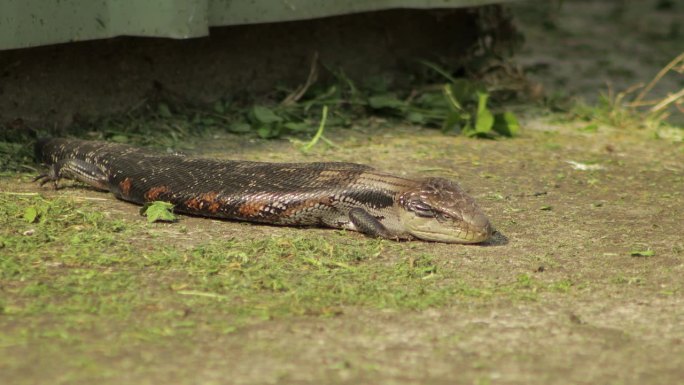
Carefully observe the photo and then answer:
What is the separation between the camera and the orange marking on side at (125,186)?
6.37m

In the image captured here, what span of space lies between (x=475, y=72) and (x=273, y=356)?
5.95 m

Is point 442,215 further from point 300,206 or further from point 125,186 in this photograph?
point 125,186

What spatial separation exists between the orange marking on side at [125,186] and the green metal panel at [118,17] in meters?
1.29

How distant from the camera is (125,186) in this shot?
6383 mm

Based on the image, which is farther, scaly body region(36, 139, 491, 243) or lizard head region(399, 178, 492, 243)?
scaly body region(36, 139, 491, 243)

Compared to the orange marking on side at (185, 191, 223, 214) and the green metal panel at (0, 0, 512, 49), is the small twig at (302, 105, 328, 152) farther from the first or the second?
the orange marking on side at (185, 191, 223, 214)

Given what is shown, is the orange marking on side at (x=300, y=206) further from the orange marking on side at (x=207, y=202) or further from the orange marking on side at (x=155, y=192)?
the orange marking on side at (x=155, y=192)

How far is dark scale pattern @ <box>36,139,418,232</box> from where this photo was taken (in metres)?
6.03

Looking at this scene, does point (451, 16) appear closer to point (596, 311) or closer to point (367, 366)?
point (596, 311)

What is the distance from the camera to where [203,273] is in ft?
17.1

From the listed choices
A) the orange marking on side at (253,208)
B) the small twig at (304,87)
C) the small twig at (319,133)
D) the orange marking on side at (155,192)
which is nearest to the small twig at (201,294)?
the orange marking on side at (253,208)

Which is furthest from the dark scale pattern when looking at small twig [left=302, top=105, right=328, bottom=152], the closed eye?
small twig [left=302, top=105, right=328, bottom=152]

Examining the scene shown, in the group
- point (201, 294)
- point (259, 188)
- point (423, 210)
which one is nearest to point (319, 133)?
point (259, 188)

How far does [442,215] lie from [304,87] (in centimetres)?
327
